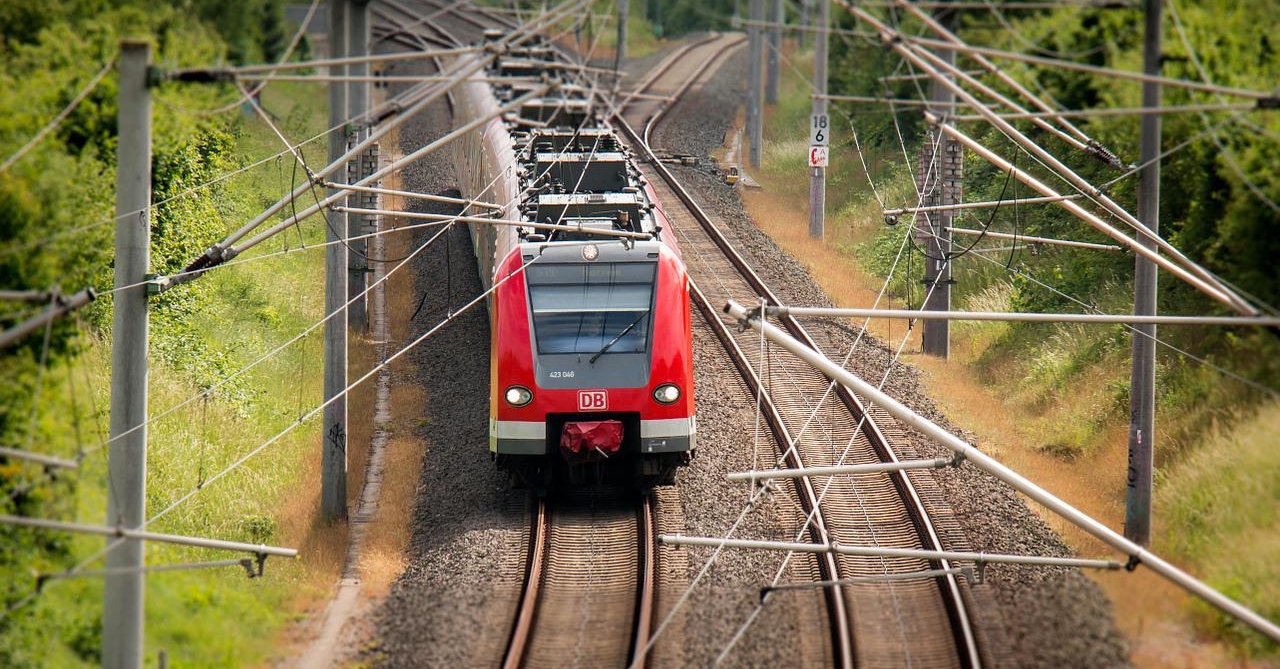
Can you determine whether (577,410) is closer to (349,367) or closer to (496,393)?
(496,393)

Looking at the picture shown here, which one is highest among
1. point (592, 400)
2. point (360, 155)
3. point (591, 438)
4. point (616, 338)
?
point (360, 155)

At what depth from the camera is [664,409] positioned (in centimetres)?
1581

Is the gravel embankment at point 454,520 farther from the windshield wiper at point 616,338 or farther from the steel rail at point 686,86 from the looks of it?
the steel rail at point 686,86

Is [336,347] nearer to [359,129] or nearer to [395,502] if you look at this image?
[395,502]

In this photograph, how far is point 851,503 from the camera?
55.7ft

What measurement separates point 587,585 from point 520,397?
2338 millimetres

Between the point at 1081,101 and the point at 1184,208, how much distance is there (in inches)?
122

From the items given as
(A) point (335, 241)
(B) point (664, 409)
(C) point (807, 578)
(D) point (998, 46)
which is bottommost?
(C) point (807, 578)

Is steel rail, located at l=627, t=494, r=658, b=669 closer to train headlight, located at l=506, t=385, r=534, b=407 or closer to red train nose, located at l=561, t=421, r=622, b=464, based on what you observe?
red train nose, located at l=561, t=421, r=622, b=464

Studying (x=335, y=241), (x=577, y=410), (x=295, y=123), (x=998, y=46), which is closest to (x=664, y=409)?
(x=577, y=410)

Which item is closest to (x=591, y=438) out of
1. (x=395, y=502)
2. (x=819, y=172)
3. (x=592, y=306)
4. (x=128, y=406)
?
(x=592, y=306)

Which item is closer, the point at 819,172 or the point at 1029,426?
the point at 1029,426

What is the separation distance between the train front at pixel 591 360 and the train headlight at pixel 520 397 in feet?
0.04

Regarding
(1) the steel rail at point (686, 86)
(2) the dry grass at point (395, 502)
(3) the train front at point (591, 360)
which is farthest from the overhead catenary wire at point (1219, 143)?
(1) the steel rail at point (686, 86)
